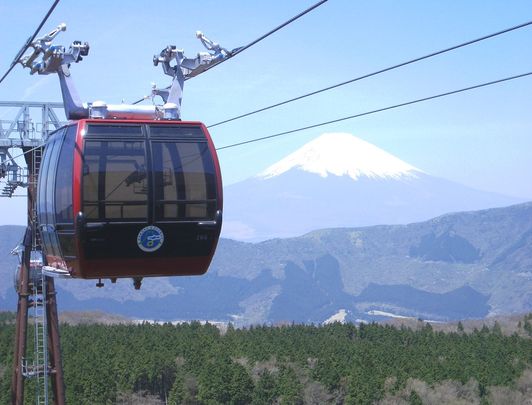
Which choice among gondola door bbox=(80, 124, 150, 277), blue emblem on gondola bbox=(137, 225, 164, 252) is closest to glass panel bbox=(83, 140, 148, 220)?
gondola door bbox=(80, 124, 150, 277)

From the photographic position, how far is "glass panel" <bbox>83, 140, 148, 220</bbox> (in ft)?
42.4

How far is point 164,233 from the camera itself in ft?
44.0

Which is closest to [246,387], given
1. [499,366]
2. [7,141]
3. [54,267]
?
[499,366]

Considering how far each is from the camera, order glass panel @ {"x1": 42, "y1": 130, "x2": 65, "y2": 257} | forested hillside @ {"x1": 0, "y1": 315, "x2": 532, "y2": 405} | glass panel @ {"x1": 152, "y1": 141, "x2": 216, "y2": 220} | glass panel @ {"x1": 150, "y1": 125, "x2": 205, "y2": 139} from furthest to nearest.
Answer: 1. forested hillside @ {"x1": 0, "y1": 315, "x2": 532, "y2": 405}
2. glass panel @ {"x1": 42, "y1": 130, "x2": 65, "y2": 257}
3. glass panel @ {"x1": 150, "y1": 125, "x2": 205, "y2": 139}
4. glass panel @ {"x1": 152, "y1": 141, "x2": 216, "y2": 220}

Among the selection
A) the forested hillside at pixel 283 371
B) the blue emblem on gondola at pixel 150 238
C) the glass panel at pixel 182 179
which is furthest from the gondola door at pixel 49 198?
the forested hillside at pixel 283 371

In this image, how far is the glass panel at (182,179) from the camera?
13273mm

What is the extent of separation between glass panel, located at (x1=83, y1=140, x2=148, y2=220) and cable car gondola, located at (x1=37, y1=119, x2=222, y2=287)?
15 millimetres

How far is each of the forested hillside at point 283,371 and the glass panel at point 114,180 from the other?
45359 mm

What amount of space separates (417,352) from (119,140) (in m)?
67.4

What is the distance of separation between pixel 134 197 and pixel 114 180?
39 cm

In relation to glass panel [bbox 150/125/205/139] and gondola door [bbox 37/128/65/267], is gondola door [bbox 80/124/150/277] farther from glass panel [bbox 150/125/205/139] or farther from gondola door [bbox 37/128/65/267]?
gondola door [bbox 37/128/65/267]

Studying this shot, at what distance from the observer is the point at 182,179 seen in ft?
43.8

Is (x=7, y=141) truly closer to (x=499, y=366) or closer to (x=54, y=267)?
(x=54, y=267)

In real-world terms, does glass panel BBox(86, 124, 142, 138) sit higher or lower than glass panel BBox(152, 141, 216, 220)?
higher
